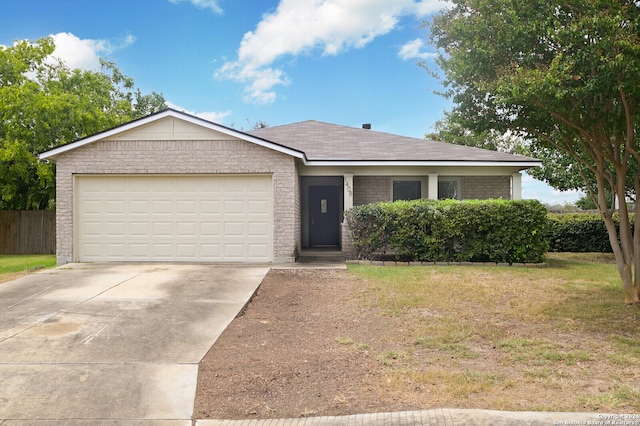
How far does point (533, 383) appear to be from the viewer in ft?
14.5

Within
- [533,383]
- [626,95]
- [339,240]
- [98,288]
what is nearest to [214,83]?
[339,240]

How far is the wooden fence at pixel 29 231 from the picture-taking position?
18547 mm

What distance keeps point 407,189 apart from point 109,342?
1121 centimetres

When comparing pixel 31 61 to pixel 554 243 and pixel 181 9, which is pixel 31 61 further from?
pixel 554 243

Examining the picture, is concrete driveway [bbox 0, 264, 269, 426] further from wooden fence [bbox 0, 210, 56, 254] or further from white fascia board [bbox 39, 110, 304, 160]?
wooden fence [bbox 0, 210, 56, 254]

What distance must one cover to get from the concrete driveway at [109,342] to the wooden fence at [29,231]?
9570mm

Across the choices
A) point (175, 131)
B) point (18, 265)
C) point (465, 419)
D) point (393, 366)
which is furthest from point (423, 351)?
point (18, 265)

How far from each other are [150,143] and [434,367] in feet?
33.5

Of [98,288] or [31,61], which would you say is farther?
[31,61]

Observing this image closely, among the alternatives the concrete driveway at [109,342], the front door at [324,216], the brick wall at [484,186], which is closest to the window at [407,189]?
the brick wall at [484,186]

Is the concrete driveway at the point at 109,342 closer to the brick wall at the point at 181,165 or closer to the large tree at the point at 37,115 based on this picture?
the brick wall at the point at 181,165

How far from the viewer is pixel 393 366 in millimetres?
4980

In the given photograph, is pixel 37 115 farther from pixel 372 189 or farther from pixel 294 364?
pixel 294 364

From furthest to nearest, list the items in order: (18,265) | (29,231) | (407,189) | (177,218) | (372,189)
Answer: (29,231) → (407,189) → (372,189) → (18,265) → (177,218)
